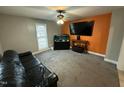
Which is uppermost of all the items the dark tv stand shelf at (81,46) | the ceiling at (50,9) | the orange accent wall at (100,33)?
the ceiling at (50,9)

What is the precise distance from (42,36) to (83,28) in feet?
8.38

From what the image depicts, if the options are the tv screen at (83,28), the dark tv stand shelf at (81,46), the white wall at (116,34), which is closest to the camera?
the white wall at (116,34)

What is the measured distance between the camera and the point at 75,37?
5535 millimetres

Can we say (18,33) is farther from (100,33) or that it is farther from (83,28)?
(100,33)

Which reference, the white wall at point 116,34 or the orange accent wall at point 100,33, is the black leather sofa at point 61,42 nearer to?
the orange accent wall at point 100,33

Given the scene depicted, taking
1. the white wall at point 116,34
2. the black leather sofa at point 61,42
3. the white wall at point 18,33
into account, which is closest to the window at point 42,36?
the white wall at point 18,33

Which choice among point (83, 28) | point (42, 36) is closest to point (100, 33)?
point (83, 28)

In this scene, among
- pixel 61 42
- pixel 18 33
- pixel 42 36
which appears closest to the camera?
pixel 18 33

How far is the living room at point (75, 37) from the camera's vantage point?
2.39 m

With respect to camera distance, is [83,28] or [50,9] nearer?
[50,9]

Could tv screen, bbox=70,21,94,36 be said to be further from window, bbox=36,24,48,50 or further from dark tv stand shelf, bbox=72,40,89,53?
window, bbox=36,24,48,50

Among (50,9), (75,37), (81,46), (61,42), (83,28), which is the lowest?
(81,46)

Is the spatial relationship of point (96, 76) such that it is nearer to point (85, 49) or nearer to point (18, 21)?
point (85, 49)
